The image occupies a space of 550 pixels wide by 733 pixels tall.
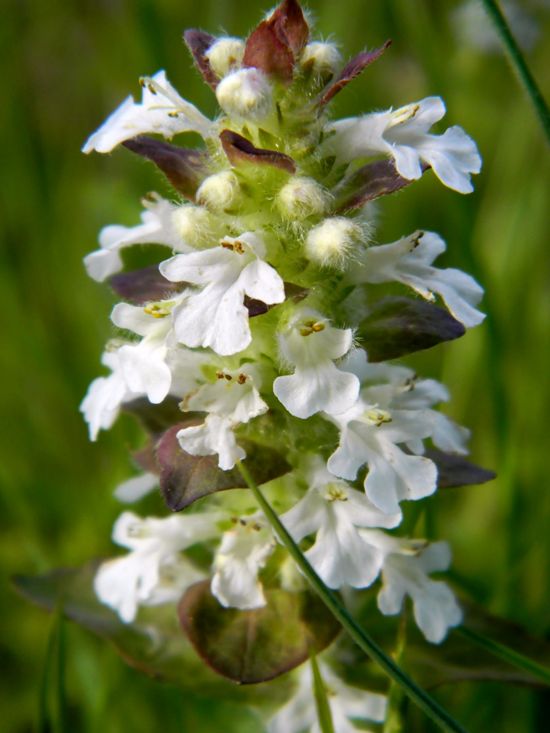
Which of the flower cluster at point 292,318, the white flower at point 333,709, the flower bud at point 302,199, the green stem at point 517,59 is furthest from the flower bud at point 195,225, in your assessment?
the white flower at point 333,709

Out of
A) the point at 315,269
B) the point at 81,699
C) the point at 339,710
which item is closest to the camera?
the point at 315,269

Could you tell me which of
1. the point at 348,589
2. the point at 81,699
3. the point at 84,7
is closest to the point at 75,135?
the point at 84,7

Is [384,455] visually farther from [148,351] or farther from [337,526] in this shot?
[148,351]

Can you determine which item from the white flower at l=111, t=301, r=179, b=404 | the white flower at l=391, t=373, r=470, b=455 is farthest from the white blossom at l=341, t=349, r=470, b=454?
the white flower at l=111, t=301, r=179, b=404

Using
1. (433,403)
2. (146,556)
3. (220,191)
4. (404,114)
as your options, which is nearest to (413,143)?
(404,114)

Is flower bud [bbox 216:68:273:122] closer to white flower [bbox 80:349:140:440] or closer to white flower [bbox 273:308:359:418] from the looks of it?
white flower [bbox 273:308:359:418]

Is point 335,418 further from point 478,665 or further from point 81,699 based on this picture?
point 81,699
